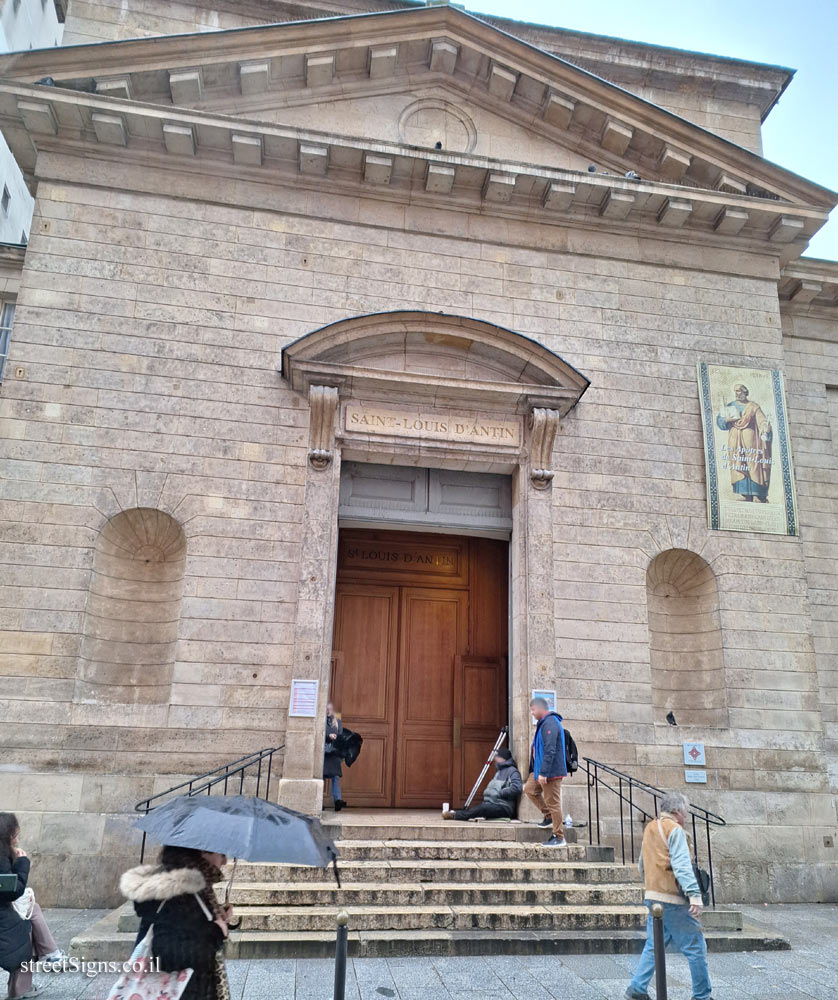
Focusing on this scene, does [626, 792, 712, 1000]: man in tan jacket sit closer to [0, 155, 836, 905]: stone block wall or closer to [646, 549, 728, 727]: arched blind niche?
[0, 155, 836, 905]: stone block wall

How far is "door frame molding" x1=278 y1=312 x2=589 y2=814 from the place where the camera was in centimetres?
1058

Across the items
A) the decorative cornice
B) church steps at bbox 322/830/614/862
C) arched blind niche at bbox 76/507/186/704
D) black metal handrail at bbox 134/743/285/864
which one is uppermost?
the decorative cornice

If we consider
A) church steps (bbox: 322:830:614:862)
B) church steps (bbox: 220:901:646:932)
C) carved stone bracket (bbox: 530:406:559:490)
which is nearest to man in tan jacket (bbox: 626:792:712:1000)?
church steps (bbox: 220:901:646:932)

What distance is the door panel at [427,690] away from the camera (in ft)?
40.2

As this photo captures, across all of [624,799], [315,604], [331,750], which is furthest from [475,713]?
[315,604]

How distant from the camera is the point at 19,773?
9.15m

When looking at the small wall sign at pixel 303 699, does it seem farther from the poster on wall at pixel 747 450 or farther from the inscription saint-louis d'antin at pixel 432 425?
the poster on wall at pixel 747 450

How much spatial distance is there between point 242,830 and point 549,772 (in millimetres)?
5906

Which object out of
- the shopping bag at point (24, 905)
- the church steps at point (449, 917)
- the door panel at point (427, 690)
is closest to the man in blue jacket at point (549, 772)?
the church steps at point (449, 917)

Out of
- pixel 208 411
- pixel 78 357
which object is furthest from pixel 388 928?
pixel 78 357

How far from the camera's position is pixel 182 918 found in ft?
12.6

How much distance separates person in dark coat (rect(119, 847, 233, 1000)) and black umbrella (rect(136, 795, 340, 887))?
0.61 feet

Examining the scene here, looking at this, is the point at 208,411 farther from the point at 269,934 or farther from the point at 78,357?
the point at 269,934

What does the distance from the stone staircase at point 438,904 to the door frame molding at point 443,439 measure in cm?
196
